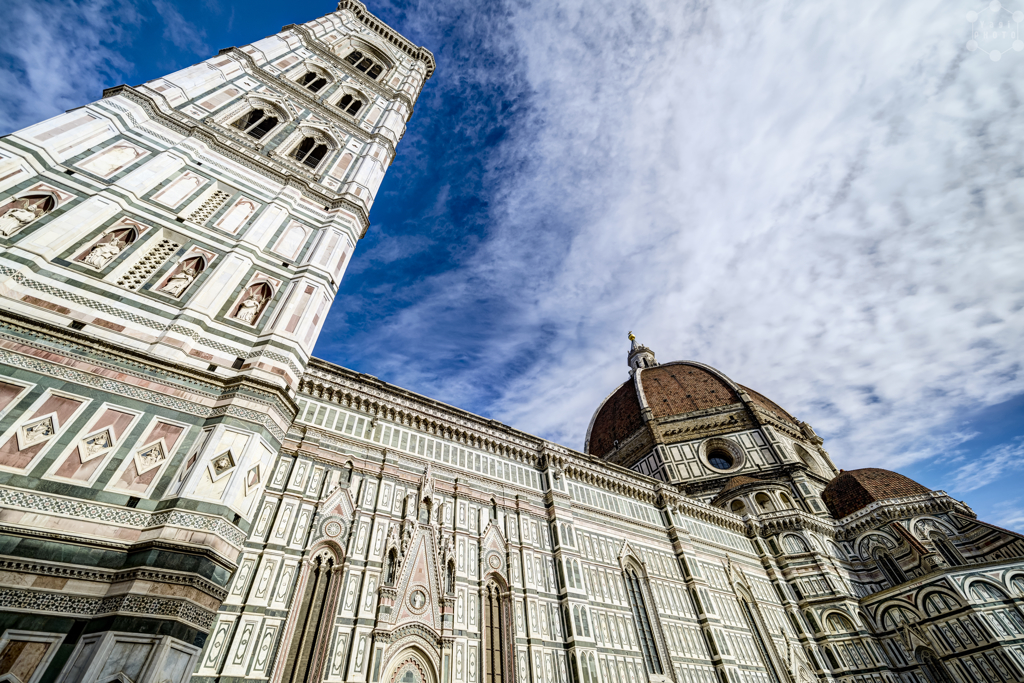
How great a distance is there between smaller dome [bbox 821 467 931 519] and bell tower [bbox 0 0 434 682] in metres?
34.0

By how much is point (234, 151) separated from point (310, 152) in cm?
380

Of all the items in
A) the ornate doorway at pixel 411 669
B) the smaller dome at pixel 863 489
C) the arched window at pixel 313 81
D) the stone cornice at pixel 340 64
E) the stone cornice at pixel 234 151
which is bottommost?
the ornate doorway at pixel 411 669

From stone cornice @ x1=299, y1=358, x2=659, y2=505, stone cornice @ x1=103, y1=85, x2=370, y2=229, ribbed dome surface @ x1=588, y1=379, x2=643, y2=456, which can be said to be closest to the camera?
stone cornice @ x1=103, y1=85, x2=370, y2=229

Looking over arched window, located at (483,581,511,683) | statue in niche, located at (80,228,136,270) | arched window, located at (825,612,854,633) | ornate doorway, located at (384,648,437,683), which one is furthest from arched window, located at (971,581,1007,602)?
statue in niche, located at (80,228,136,270)

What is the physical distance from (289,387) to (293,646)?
5.99 m

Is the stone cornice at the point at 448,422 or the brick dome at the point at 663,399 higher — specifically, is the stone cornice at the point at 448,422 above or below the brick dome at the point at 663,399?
below

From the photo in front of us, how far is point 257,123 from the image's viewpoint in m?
16.9

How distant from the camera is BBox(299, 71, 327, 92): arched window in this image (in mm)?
21000

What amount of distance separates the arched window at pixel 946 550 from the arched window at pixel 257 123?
3948 cm

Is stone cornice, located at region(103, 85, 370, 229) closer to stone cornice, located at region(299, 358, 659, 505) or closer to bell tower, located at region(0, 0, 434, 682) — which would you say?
bell tower, located at region(0, 0, 434, 682)

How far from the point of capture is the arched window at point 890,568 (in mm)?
25625

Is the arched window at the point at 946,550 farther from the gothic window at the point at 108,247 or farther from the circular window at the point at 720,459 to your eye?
the gothic window at the point at 108,247

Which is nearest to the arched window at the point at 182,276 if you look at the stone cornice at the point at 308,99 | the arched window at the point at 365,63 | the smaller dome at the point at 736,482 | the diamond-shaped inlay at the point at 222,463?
the diamond-shaped inlay at the point at 222,463

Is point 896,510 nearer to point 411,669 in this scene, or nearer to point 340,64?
point 411,669
